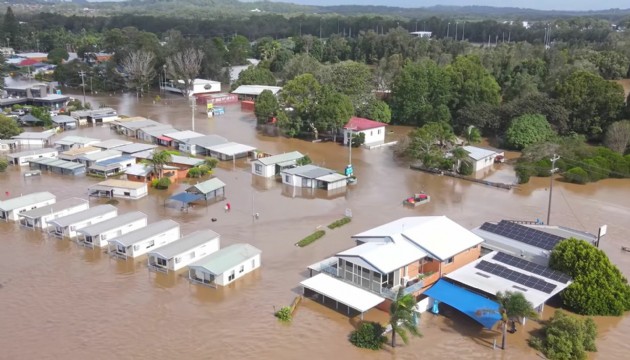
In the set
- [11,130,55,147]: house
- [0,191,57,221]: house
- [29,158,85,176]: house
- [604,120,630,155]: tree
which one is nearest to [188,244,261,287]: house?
[0,191,57,221]: house

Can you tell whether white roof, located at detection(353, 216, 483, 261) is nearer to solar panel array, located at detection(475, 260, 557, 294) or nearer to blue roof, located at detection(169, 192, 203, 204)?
solar panel array, located at detection(475, 260, 557, 294)

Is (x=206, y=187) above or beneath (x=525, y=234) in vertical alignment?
beneath

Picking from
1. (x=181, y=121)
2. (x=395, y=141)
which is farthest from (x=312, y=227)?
(x=181, y=121)

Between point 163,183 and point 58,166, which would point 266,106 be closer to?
point 163,183

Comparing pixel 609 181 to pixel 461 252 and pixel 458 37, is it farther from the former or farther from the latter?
pixel 458 37

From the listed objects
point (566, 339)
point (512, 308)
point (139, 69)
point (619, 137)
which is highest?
point (139, 69)

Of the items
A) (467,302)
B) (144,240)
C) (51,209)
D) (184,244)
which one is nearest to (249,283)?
(184,244)
